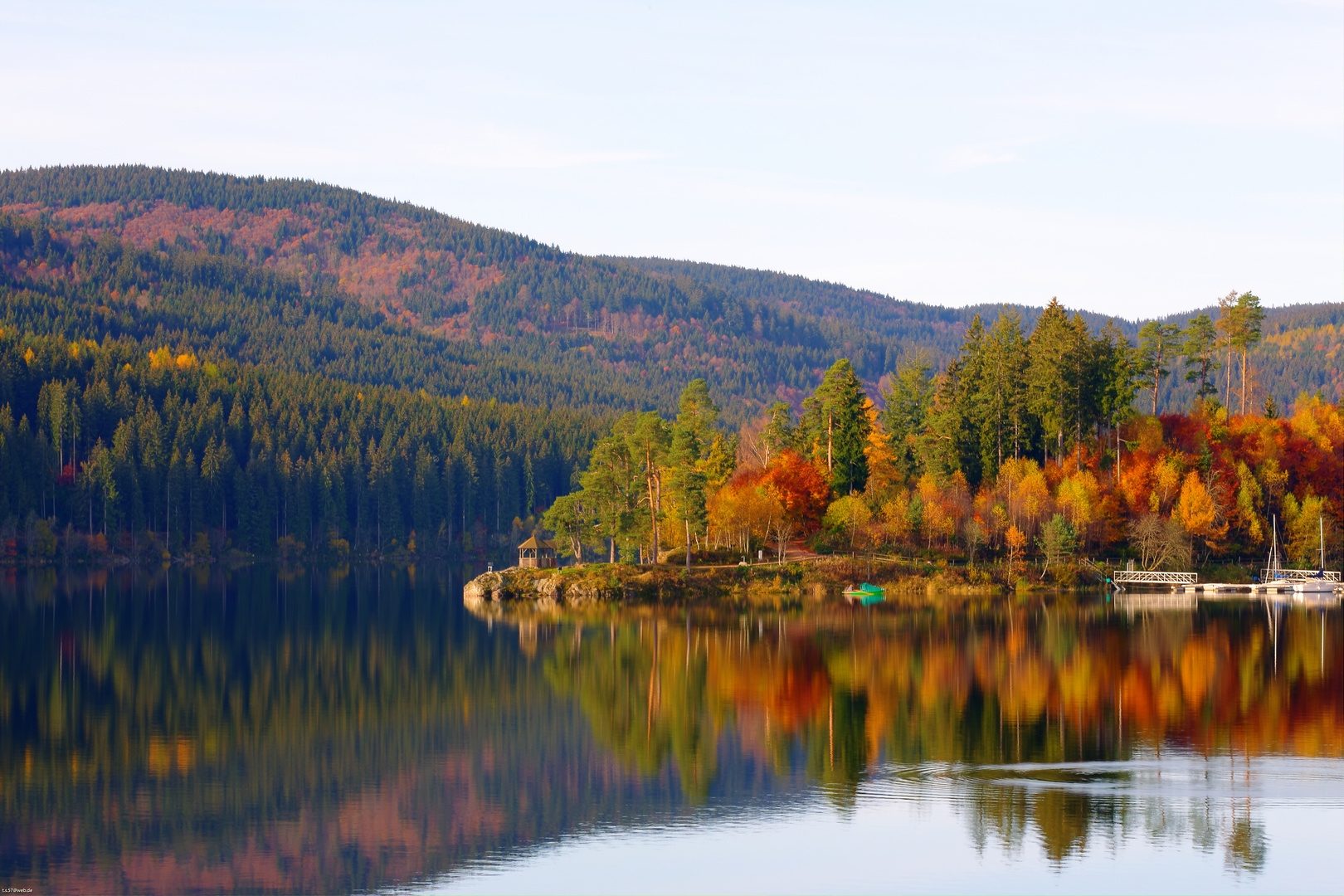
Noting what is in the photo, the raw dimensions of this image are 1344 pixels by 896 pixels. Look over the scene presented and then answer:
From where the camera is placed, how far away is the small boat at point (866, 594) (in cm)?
9050

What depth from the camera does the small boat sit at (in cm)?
9050

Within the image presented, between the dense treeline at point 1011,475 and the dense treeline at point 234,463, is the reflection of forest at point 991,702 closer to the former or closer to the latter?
the dense treeline at point 1011,475

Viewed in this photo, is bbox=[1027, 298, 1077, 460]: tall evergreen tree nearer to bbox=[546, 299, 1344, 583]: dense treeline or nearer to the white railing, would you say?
bbox=[546, 299, 1344, 583]: dense treeline

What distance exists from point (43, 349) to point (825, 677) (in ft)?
480

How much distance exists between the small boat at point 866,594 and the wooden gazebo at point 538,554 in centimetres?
2381

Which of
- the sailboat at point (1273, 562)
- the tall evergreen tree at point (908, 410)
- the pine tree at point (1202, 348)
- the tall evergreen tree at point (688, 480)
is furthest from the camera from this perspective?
the pine tree at point (1202, 348)

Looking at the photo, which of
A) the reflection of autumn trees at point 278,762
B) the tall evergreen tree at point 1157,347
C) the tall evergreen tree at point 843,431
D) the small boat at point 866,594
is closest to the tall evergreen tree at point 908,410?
the tall evergreen tree at point 843,431

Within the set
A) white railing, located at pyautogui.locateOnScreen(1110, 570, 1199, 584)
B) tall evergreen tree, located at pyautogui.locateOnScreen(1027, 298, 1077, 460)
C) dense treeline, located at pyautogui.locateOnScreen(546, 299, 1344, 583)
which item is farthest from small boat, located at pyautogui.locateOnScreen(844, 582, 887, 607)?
tall evergreen tree, located at pyautogui.locateOnScreen(1027, 298, 1077, 460)

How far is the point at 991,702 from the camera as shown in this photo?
44.0 m

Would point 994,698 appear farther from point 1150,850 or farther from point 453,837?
point 453,837

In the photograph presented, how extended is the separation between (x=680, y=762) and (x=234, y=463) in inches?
5256

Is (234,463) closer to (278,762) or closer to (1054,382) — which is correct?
(1054,382)

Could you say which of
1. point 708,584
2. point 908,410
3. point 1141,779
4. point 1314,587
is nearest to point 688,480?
point 708,584

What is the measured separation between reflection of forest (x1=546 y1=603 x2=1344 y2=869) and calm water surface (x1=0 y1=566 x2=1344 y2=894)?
180mm
